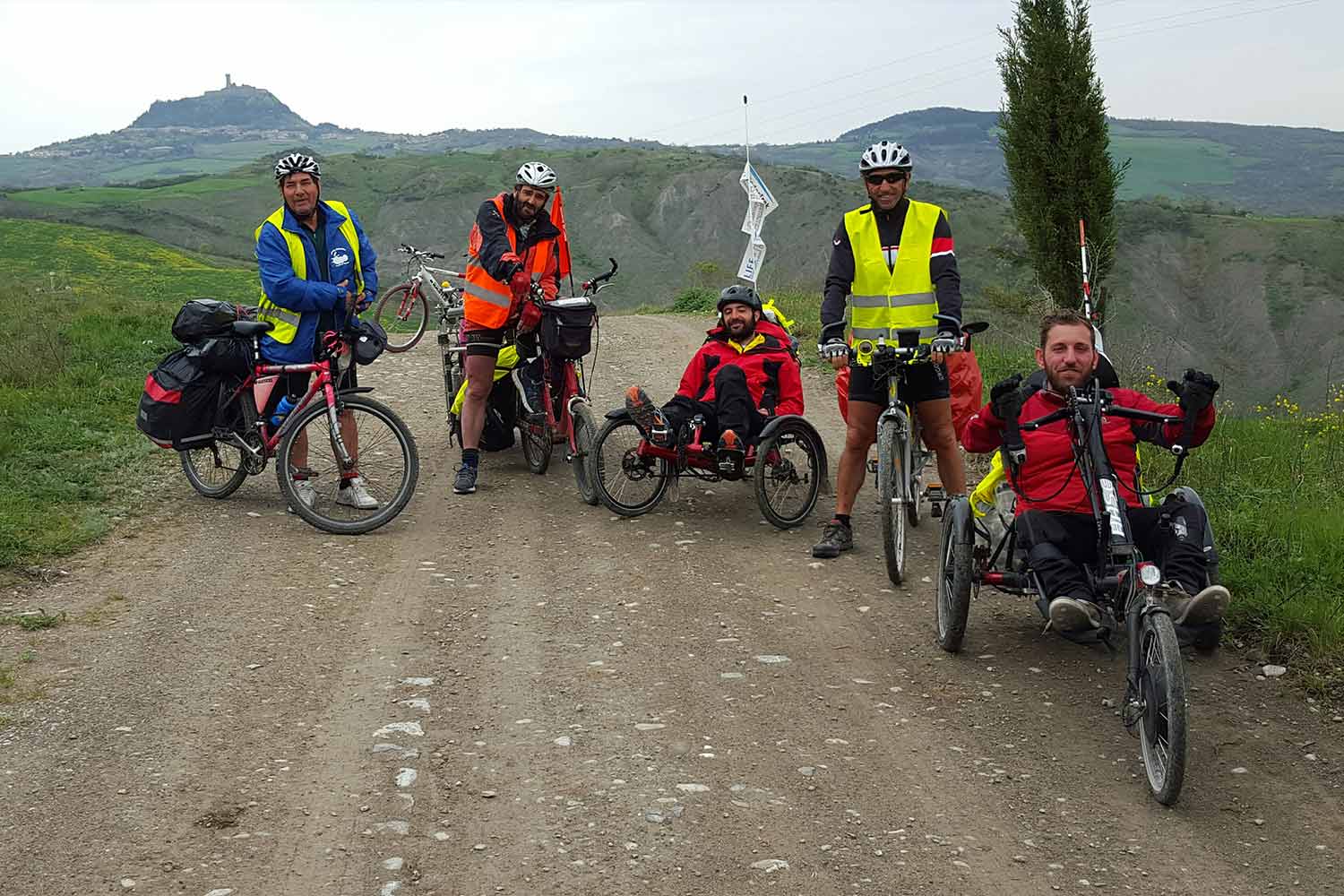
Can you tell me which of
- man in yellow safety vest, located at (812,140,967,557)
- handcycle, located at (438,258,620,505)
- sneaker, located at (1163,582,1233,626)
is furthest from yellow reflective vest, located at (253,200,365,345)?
sneaker, located at (1163,582,1233,626)

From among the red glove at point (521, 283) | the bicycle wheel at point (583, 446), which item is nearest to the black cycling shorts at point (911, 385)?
the bicycle wheel at point (583, 446)

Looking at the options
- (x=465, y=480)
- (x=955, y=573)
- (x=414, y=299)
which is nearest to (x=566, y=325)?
(x=465, y=480)

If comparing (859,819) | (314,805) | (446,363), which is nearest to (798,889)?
(859,819)

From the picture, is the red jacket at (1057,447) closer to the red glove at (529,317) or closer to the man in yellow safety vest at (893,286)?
the man in yellow safety vest at (893,286)

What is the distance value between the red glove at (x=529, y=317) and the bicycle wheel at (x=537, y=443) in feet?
2.30

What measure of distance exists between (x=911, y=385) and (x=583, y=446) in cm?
250

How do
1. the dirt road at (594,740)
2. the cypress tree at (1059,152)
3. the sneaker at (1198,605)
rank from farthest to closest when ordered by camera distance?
the cypress tree at (1059,152), the sneaker at (1198,605), the dirt road at (594,740)

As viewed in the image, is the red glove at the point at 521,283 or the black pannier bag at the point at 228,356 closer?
the black pannier bag at the point at 228,356

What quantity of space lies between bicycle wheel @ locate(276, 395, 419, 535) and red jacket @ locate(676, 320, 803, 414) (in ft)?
5.95

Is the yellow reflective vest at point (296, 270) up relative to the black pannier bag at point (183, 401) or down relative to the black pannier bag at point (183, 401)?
up

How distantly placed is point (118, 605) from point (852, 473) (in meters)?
3.90

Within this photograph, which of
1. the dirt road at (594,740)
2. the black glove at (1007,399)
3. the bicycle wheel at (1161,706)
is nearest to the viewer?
the dirt road at (594,740)

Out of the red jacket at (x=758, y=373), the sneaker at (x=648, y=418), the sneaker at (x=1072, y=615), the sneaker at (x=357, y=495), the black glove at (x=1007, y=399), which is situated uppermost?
the black glove at (x=1007, y=399)

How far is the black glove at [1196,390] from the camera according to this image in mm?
4703
